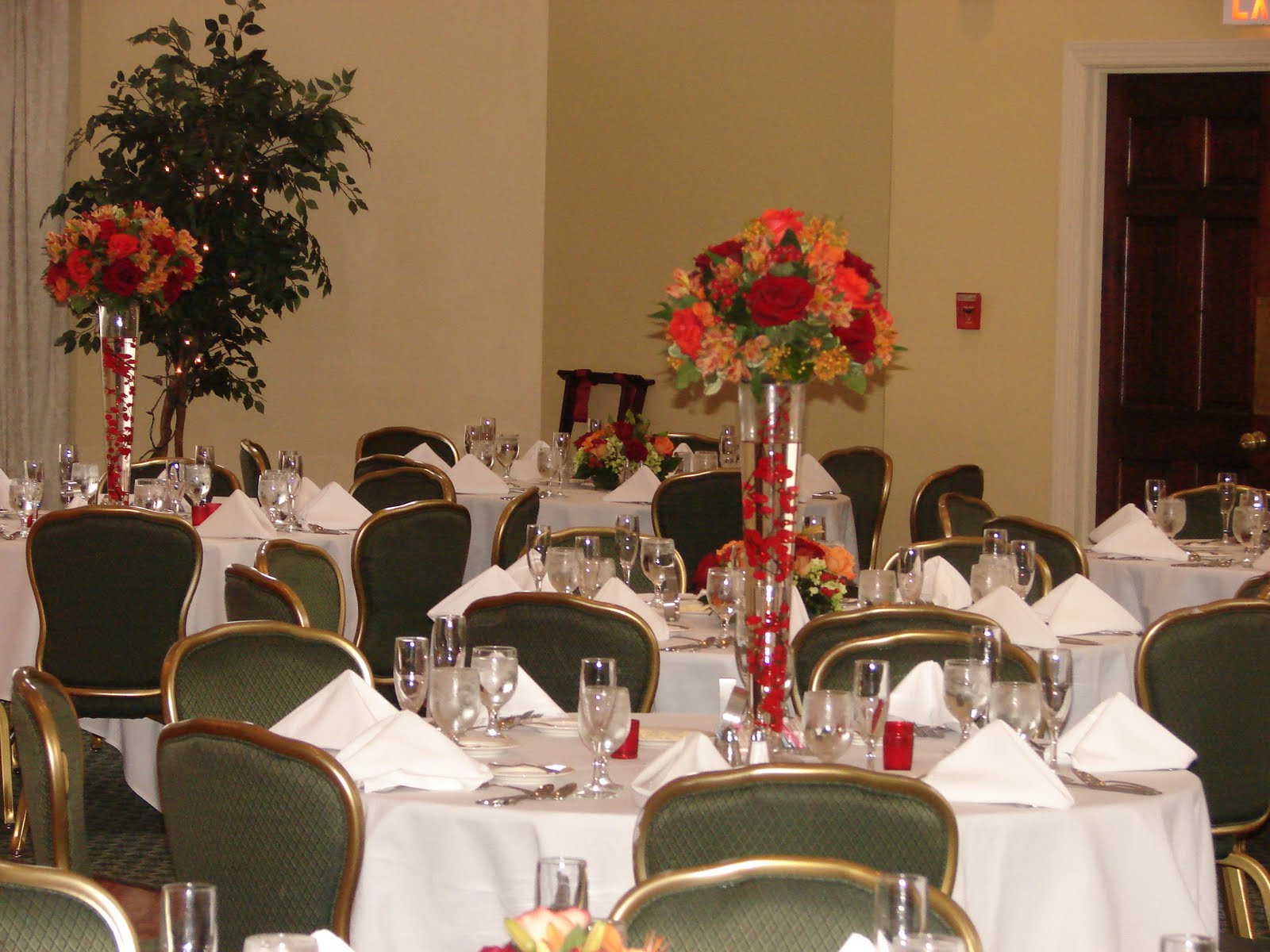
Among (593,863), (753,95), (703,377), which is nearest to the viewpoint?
(593,863)

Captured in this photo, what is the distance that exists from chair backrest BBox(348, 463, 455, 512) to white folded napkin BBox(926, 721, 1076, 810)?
168 inches

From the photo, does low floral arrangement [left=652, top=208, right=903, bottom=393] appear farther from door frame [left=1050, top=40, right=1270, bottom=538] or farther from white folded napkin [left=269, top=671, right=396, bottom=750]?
door frame [left=1050, top=40, right=1270, bottom=538]

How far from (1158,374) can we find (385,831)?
6843mm

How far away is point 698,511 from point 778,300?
3.80 meters

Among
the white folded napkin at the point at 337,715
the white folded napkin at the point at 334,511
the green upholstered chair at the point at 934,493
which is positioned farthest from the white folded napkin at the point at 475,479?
the white folded napkin at the point at 337,715

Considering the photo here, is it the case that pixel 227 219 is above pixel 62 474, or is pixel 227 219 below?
above

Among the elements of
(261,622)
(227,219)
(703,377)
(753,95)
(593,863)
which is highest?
(753,95)

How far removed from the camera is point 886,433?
9258mm

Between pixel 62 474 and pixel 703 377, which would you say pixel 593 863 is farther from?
pixel 62 474

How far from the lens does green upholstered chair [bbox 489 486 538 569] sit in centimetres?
638

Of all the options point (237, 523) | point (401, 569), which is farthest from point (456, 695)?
point (237, 523)

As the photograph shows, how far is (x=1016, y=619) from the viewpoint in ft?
14.8

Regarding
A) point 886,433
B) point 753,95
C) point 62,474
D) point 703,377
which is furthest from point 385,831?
point 753,95

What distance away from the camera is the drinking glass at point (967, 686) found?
3.16 m
